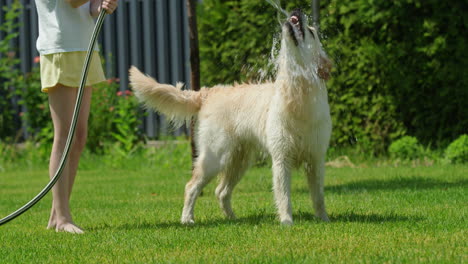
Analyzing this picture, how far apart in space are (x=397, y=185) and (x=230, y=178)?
2.06m

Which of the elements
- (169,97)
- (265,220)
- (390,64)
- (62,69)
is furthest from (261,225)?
(390,64)

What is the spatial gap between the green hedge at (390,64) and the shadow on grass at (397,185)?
1607 millimetres

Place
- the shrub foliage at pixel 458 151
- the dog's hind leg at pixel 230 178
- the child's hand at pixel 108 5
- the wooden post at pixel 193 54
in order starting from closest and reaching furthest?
1. the child's hand at pixel 108 5
2. the dog's hind leg at pixel 230 178
3. the wooden post at pixel 193 54
4. the shrub foliage at pixel 458 151

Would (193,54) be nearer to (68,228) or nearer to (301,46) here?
(301,46)

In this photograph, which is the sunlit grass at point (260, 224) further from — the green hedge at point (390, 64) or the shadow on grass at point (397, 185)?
the green hedge at point (390, 64)

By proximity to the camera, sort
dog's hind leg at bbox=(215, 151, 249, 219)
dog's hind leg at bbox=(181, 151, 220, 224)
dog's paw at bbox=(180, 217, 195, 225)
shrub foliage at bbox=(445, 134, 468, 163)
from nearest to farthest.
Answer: dog's paw at bbox=(180, 217, 195, 225) < dog's hind leg at bbox=(181, 151, 220, 224) < dog's hind leg at bbox=(215, 151, 249, 219) < shrub foliage at bbox=(445, 134, 468, 163)

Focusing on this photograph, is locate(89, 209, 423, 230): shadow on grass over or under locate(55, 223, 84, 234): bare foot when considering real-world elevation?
under

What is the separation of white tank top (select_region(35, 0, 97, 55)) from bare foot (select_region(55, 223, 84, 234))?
1157 millimetres

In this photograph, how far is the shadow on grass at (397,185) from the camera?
6.70 m

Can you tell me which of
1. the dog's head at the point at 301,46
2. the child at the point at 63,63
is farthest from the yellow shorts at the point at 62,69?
the dog's head at the point at 301,46

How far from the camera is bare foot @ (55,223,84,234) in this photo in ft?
15.8

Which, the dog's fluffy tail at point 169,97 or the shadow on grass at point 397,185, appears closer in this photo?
the dog's fluffy tail at point 169,97

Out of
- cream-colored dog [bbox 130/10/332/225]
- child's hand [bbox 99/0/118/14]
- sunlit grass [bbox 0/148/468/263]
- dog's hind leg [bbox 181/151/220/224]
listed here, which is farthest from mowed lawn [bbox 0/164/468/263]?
child's hand [bbox 99/0/118/14]

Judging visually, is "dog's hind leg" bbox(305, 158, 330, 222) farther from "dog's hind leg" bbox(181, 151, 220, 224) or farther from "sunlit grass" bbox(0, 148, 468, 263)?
"dog's hind leg" bbox(181, 151, 220, 224)
